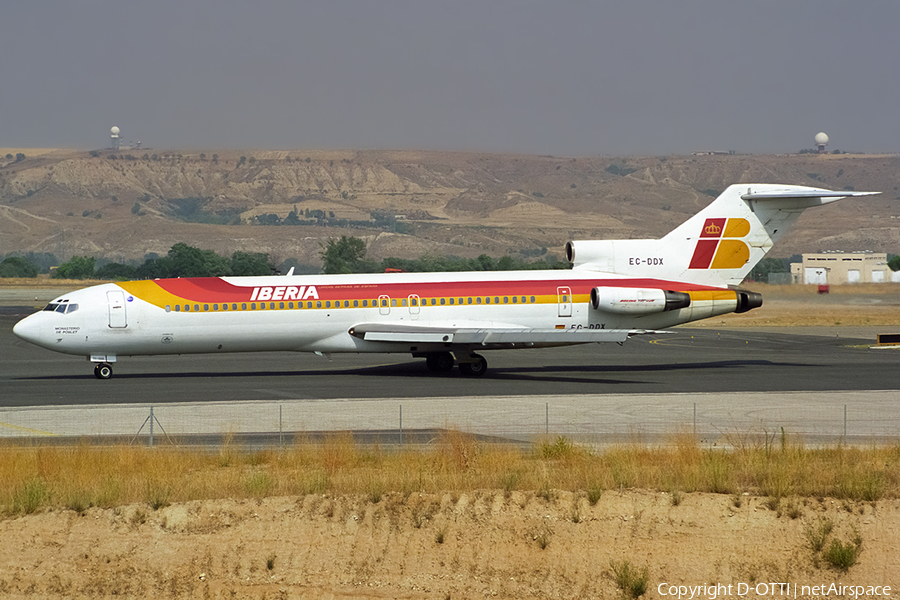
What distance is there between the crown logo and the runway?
4981 mm

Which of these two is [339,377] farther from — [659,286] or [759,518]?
[759,518]

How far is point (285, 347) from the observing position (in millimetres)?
33938

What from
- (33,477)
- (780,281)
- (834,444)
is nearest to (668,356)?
(834,444)

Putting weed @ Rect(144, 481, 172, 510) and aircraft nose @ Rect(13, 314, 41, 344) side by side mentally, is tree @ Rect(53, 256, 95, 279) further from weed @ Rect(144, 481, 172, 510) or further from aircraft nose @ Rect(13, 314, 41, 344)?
weed @ Rect(144, 481, 172, 510)

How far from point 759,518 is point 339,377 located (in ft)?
68.7

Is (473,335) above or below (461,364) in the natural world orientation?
above

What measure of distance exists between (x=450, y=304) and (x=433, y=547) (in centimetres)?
1979

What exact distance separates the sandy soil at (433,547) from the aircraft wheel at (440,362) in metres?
19.3

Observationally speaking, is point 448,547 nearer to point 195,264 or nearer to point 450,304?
point 450,304

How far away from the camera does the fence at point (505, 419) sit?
22.0 metres

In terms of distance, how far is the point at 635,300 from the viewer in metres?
34.9

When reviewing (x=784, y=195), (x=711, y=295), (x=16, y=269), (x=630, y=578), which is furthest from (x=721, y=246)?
(x=16, y=269)

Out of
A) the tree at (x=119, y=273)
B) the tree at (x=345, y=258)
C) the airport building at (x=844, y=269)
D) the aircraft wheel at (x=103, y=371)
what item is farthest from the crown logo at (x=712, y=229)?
the tree at (x=119, y=273)

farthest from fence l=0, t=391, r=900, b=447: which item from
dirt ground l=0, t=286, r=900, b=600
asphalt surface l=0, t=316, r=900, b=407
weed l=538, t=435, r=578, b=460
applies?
dirt ground l=0, t=286, r=900, b=600
